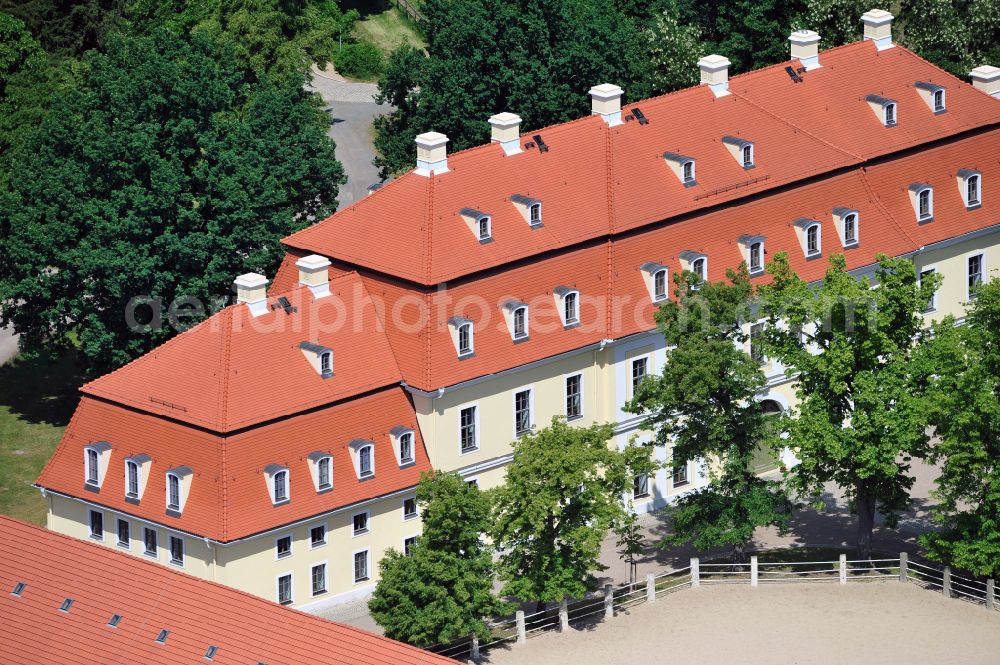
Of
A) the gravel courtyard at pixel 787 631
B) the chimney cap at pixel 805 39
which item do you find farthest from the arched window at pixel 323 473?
the chimney cap at pixel 805 39

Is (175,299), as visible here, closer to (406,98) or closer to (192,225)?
(192,225)

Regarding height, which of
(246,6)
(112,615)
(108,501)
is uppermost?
(246,6)

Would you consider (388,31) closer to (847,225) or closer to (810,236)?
(847,225)

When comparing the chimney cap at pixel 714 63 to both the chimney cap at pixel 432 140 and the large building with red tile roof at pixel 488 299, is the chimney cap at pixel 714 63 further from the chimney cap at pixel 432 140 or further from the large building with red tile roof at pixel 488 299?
the chimney cap at pixel 432 140

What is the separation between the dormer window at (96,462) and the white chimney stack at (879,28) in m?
42.6

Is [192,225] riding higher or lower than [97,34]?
lower

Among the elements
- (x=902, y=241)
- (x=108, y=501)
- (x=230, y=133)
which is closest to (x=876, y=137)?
(x=902, y=241)

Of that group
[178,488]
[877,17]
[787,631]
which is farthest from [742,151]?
[178,488]

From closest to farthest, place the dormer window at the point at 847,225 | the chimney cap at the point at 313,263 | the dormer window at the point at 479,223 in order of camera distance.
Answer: the chimney cap at the point at 313,263
the dormer window at the point at 479,223
the dormer window at the point at 847,225

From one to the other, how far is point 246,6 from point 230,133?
2065 centimetres

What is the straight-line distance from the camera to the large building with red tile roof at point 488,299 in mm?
99562

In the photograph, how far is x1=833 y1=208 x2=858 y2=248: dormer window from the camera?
114 m

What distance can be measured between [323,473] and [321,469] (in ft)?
0.60

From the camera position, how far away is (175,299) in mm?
113750
